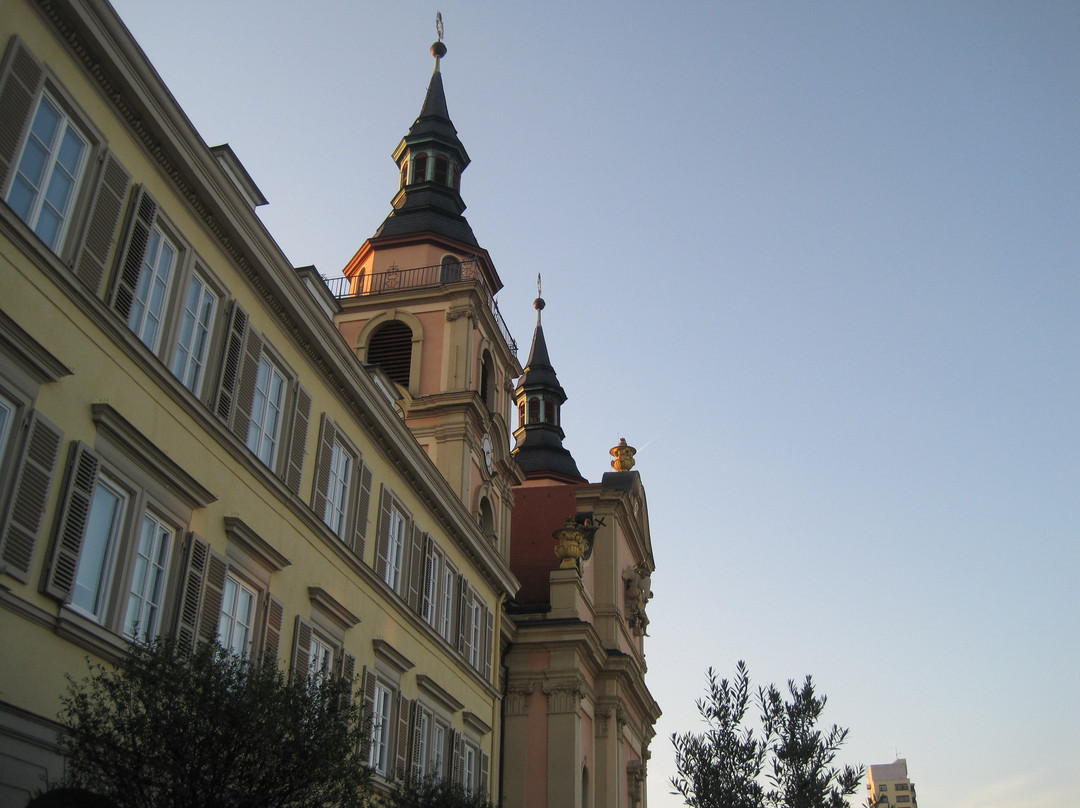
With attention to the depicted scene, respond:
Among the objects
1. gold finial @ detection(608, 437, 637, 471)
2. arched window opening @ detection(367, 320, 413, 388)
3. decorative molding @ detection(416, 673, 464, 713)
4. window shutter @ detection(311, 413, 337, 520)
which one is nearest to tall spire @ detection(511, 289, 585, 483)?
gold finial @ detection(608, 437, 637, 471)

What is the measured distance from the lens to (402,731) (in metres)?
20.9

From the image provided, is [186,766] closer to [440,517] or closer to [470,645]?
[440,517]

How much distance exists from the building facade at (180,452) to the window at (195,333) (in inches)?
1.3

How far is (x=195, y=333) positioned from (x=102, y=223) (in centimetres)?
251

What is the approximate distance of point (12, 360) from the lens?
11.3 meters

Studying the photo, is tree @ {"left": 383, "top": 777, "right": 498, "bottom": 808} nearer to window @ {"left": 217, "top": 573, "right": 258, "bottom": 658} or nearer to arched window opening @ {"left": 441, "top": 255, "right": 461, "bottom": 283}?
window @ {"left": 217, "top": 573, "right": 258, "bottom": 658}

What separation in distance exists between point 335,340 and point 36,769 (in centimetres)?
928

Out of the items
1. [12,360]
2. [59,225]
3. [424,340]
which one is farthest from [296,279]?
[424,340]

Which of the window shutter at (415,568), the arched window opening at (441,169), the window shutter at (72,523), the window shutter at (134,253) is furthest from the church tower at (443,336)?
the window shutter at (72,523)

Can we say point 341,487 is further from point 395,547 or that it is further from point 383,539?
point 395,547

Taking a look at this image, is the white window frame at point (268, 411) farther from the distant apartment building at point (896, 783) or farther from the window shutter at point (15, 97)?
the distant apartment building at point (896, 783)

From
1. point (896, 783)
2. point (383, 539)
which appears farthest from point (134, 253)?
point (896, 783)

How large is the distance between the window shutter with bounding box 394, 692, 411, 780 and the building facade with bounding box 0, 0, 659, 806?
2.7 inches

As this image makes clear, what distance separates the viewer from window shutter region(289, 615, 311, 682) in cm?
1711
